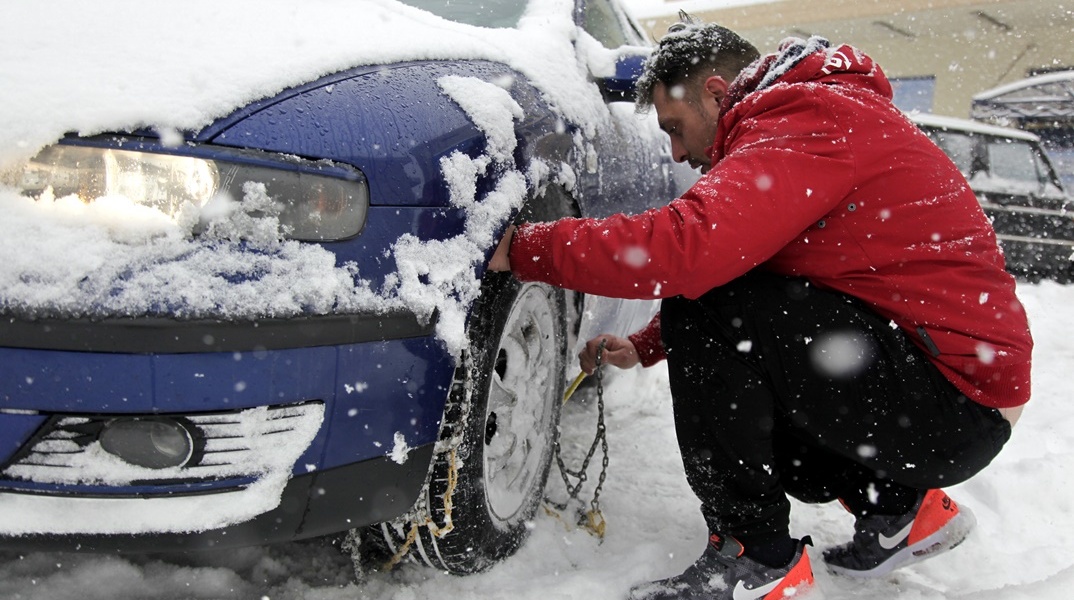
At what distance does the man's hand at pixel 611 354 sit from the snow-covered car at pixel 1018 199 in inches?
220

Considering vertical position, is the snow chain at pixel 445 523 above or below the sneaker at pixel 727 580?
above

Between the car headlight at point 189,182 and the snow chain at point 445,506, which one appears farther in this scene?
the snow chain at point 445,506

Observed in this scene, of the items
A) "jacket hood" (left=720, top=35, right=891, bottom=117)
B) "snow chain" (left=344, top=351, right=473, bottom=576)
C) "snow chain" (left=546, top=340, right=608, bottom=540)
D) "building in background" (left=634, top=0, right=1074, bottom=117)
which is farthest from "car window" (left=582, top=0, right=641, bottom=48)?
"building in background" (left=634, top=0, right=1074, bottom=117)

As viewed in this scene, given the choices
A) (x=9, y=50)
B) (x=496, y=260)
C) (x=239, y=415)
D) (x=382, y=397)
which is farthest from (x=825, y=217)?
(x=9, y=50)

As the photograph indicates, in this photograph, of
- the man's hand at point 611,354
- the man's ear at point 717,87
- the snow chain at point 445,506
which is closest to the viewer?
the snow chain at point 445,506

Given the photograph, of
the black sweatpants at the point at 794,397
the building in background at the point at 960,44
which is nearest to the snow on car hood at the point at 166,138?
the black sweatpants at the point at 794,397

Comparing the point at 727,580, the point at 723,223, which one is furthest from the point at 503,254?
the point at 727,580

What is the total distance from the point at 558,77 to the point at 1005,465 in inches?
74.4

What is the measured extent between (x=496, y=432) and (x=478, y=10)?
4.26ft

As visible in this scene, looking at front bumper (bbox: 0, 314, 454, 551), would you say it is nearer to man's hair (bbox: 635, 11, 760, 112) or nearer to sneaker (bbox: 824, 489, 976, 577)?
man's hair (bbox: 635, 11, 760, 112)

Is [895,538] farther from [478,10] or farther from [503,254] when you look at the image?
[478,10]

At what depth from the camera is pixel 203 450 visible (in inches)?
44.4

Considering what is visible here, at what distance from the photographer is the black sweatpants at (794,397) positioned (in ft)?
5.07

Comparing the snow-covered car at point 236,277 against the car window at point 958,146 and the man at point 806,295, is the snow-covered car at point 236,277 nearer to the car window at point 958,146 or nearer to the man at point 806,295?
the man at point 806,295
